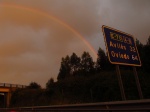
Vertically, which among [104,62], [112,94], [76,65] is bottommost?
[112,94]

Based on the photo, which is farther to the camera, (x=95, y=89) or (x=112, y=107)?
(x=95, y=89)

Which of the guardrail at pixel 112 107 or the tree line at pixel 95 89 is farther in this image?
the tree line at pixel 95 89

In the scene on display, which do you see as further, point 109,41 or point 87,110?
point 109,41

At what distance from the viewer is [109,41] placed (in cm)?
1034

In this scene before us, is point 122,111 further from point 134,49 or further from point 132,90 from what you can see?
point 132,90

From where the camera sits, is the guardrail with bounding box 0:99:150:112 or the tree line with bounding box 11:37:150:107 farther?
the tree line with bounding box 11:37:150:107

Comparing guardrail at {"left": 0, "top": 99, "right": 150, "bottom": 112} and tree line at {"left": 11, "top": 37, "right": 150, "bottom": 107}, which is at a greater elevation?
tree line at {"left": 11, "top": 37, "right": 150, "bottom": 107}

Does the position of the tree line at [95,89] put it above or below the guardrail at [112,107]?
above

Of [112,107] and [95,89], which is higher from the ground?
[95,89]

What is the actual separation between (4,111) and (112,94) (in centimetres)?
1630

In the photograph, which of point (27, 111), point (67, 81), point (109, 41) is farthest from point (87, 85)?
point (109, 41)

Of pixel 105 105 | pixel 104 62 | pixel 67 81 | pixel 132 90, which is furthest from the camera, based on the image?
pixel 104 62

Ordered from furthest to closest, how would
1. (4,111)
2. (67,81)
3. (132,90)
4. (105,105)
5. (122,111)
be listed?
(67,81) → (132,90) → (4,111) → (105,105) → (122,111)

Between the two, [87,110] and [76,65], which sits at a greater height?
[76,65]
